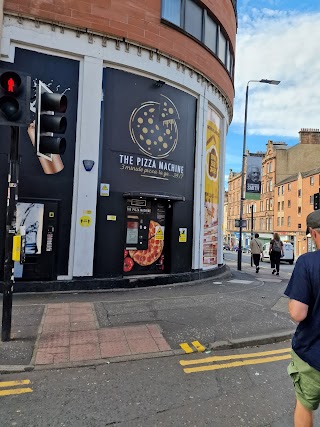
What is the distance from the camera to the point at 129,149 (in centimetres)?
952

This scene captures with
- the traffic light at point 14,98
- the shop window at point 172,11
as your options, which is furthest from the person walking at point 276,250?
the traffic light at point 14,98

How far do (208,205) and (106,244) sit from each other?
16.1 ft

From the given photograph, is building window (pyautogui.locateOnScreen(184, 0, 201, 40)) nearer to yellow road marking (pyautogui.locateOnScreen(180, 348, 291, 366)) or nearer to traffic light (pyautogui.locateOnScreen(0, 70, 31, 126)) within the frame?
traffic light (pyautogui.locateOnScreen(0, 70, 31, 126))

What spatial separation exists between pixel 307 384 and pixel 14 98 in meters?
5.11

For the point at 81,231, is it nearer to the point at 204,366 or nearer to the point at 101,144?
the point at 101,144

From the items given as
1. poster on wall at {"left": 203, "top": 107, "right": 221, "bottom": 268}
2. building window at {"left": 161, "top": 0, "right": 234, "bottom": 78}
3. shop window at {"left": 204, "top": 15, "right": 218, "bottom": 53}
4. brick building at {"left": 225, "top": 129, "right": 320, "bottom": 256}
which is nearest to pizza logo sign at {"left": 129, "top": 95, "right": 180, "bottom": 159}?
poster on wall at {"left": 203, "top": 107, "right": 221, "bottom": 268}

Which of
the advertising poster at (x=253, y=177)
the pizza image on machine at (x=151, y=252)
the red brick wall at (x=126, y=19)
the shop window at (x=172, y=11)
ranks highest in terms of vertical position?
the shop window at (x=172, y=11)

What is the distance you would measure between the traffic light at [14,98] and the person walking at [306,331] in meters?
4.46

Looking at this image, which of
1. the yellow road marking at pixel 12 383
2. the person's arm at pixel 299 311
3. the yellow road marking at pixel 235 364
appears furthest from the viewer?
the yellow road marking at pixel 235 364

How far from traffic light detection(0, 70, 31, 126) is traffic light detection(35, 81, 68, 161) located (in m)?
0.18

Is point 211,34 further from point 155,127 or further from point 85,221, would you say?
point 85,221

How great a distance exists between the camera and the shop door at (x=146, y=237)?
9703mm

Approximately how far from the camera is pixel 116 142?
9305 millimetres

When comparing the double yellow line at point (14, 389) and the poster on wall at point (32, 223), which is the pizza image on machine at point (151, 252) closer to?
the poster on wall at point (32, 223)
